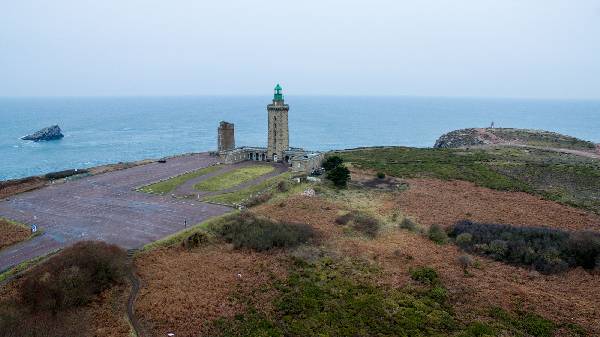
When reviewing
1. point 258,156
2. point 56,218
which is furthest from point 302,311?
point 258,156

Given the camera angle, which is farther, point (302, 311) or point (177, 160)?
point (177, 160)

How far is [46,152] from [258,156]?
76.5m

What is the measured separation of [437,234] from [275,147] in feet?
114

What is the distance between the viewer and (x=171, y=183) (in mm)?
47438

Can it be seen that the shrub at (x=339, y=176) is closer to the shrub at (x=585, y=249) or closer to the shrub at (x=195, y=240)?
the shrub at (x=195, y=240)

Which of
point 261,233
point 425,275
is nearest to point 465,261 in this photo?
point 425,275

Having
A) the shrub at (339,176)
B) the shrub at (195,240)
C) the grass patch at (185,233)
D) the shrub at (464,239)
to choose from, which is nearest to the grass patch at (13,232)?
the grass patch at (185,233)

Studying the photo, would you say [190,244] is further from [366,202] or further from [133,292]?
[366,202]

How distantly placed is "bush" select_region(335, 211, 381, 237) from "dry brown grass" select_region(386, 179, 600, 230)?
4762 mm

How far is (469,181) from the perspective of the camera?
172ft

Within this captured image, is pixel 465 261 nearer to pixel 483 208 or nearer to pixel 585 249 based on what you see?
pixel 585 249

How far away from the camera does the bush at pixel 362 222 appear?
113 ft

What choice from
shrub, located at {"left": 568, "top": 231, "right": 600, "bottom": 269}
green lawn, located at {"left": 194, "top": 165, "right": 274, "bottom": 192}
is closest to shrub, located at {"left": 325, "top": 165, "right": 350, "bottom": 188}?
green lawn, located at {"left": 194, "top": 165, "right": 274, "bottom": 192}

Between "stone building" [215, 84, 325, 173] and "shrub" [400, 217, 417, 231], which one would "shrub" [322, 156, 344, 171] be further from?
"shrub" [400, 217, 417, 231]
